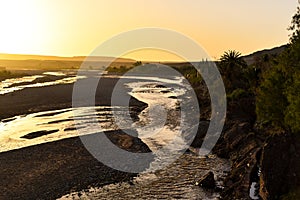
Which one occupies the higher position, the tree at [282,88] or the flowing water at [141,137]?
the tree at [282,88]

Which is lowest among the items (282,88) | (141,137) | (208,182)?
(141,137)

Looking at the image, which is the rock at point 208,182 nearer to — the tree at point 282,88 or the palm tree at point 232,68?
the tree at point 282,88

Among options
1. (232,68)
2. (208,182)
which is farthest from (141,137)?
(232,68)

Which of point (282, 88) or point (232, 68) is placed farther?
point (232, 68)

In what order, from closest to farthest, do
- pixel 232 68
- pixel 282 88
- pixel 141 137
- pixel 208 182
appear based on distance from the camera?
pixel 208 182 < pixel 282 88 < pixel 141 137 < pixel 232 68

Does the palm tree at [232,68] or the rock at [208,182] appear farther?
the palm tree at [232,68]

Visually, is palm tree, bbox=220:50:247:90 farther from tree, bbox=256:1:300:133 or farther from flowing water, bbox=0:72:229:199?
tree, bbox=256:1:300:133

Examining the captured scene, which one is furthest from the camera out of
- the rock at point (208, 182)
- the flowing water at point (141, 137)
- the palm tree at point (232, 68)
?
the palm tree at point (232, 68)

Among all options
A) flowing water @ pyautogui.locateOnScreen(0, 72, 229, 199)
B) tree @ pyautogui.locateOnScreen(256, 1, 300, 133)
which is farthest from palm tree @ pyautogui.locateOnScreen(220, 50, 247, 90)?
tree @ pyautogui.locateOnScreen(256, 1, 300, 133)

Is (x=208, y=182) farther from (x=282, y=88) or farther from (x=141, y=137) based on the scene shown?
(x=141, y=137)

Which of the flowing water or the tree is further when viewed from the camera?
the tree

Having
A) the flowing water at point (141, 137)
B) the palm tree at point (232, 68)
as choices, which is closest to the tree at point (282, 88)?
the flowing water at point (141, 137)

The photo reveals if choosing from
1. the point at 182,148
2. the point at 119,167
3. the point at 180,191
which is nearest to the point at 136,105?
the point at 182,148

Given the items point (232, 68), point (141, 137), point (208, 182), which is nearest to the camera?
point (208, 182)
